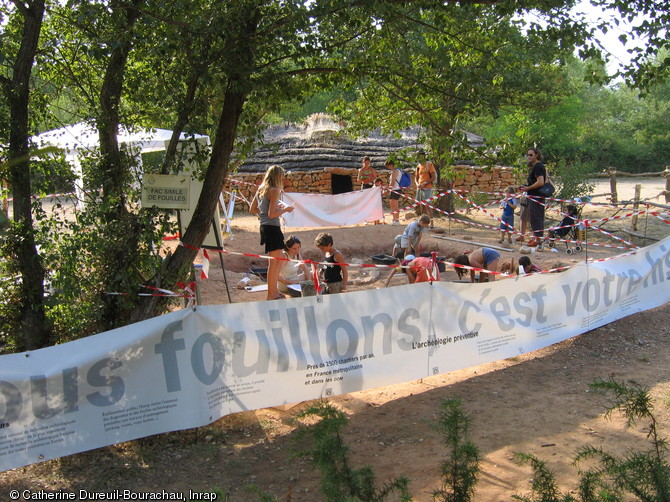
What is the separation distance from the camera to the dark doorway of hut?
22297 millimetres

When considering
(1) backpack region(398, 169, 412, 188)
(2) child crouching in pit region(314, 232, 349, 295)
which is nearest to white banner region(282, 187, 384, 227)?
(1) backpack region(398, 169, 412, 188)

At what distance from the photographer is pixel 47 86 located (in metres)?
6.50

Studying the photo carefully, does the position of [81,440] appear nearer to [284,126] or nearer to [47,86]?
[47,86]

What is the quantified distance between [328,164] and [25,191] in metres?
17.0

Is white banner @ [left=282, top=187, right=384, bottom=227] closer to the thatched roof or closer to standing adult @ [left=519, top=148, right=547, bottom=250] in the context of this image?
standing adult @ [left=519, top=148, right=547, bottom=250]

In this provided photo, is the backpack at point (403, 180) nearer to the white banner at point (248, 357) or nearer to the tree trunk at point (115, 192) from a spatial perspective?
the white banner at point (248, 357)

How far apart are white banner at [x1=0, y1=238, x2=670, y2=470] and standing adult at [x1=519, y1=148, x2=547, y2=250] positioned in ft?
17.2

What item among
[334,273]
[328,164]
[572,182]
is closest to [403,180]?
[572,182]

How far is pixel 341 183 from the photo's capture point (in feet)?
73.4

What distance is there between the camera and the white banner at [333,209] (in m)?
16.0

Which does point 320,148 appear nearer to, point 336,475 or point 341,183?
point 341,183

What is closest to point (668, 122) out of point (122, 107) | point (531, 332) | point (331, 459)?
point (531, 332)

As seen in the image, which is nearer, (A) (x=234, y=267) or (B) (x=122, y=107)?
(B) (x=122, y=107)

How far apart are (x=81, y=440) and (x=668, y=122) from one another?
38625 millimetres
